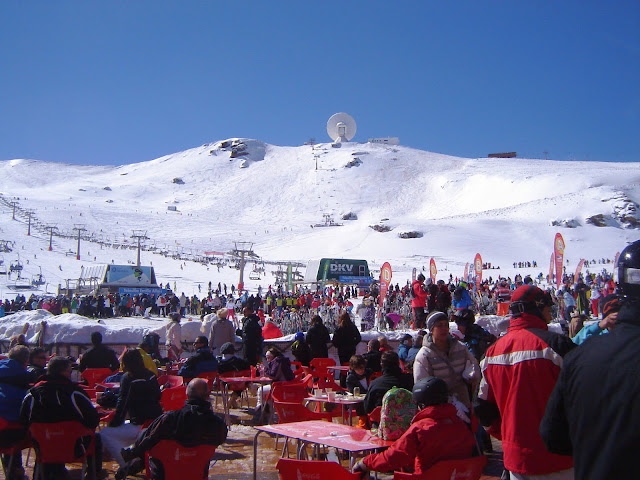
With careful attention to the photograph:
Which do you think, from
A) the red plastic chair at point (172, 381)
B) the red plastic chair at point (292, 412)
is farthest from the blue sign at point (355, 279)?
the red plastic chair at point (292, 412)

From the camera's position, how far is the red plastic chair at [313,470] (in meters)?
2.90

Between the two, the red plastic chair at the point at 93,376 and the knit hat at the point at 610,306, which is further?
the red plastic chair at the point at 93,376

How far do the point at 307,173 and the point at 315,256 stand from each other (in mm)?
60442

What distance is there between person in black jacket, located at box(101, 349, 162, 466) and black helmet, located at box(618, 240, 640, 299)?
3.77 m

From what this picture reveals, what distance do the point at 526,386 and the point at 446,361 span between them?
157 centimetres

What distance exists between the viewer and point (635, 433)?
61.3 inches

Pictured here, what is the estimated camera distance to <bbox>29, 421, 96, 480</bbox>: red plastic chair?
13.5ft

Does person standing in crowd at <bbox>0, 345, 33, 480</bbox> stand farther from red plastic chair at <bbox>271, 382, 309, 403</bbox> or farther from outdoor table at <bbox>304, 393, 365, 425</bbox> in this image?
outdoor table at <bbox>304, 393, 365, 425</bbox>

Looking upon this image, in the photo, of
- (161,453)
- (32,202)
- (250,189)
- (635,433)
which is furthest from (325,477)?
(250,189)

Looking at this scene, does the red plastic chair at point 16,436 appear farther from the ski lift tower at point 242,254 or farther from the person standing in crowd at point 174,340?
the ski lift tower at point 242,254

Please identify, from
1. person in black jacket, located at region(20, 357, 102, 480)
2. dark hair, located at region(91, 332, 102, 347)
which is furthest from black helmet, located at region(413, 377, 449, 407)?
dark hair, located at region(91, 332, 102, 347)

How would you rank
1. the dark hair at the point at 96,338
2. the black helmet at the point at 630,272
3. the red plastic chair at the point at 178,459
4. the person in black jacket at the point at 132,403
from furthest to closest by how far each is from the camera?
the dark hair at the point at 96,338 → the person in black jacket at the point at 132,403 → the red plastic chair at the point at 178,459 → the black helmet at the point at 630,272

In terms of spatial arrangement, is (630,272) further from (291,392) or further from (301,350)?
(301,350)

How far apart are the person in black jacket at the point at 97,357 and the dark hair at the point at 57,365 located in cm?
312
